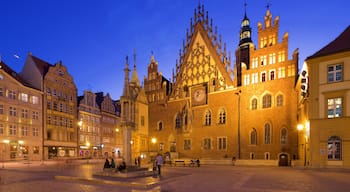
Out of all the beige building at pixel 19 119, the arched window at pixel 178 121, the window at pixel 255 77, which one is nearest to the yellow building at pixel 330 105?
the window at pixel 255 77

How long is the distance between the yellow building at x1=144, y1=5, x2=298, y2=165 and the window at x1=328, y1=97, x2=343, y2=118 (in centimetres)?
868

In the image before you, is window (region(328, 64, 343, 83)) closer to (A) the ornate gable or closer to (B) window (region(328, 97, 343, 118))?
(B) window (region(328, 97, 343, 118))

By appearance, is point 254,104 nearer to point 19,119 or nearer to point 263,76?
point 263,76

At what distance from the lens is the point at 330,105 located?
2375 cm

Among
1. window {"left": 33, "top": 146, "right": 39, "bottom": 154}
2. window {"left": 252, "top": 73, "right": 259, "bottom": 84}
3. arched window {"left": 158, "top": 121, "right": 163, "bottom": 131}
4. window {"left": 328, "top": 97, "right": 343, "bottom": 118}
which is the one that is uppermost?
window {"left": 252, "top": 73, "right": 259, "bottom": 84}

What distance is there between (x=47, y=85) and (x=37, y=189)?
129 feet

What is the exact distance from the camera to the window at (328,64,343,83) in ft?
77.3

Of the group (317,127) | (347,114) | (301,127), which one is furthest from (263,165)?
(347,114)

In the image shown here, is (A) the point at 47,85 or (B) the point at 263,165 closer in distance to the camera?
(B) the point at 263,165

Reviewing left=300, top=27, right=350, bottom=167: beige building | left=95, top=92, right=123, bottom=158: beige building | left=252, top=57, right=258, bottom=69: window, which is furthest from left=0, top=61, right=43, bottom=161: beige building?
left=300, top=27, right=350, bottom=167: beige building

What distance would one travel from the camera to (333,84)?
23.7 metres

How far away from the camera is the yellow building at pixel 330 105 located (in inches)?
896

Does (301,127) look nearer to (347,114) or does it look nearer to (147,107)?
(347,114)

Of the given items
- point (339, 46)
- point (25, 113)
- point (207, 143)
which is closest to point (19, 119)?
point (25, 113)
